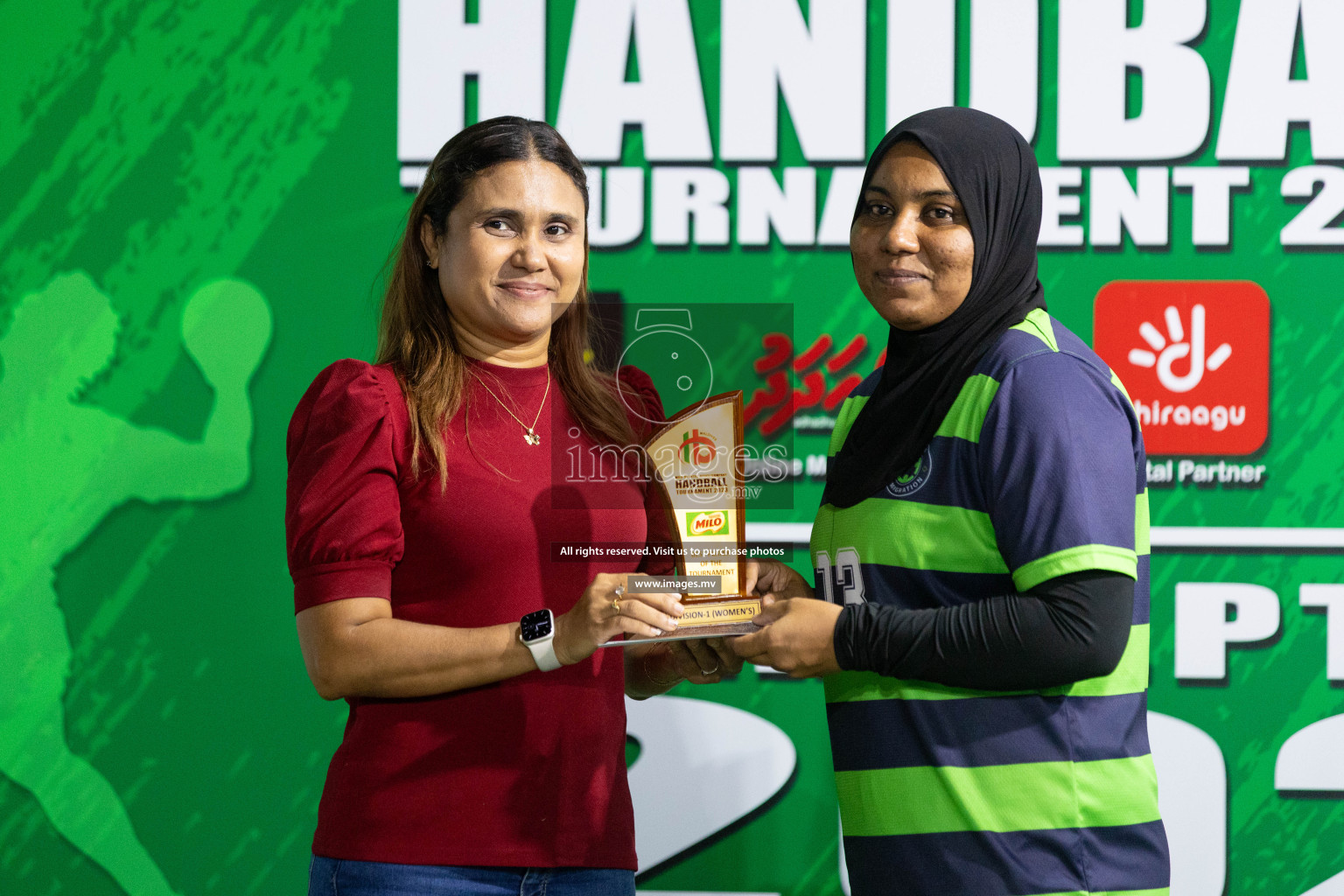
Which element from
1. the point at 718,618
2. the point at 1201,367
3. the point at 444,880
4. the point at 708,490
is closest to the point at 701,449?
the point at 708,490

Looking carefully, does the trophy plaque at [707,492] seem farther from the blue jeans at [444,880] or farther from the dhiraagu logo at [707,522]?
the blue jeans at [444,880]

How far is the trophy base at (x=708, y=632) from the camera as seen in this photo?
1270mm

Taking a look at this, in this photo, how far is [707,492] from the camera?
1404 mm

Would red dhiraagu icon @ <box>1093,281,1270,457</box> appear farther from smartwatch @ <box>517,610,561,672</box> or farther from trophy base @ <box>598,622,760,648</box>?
smartwatch @ <box>517,610,561,672</box>

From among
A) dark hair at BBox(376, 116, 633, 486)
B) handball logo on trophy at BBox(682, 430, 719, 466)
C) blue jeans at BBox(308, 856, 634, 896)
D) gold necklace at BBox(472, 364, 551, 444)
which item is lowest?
blue jeans at BBox(308, 856, 634, 896)

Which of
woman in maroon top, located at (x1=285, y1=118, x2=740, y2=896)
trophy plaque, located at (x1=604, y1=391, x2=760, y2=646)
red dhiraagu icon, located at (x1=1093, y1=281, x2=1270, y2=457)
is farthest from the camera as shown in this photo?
red dhiraagu icon, located at (x1=1093, y1=281, x2=1270, y2=457)

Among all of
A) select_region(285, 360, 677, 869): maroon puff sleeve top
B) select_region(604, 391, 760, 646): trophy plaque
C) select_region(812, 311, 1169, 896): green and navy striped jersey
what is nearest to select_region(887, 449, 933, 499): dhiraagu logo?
select_region(812, 311, 1169, 896): green and navy striped jersey

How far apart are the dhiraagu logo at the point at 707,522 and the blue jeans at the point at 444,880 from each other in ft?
1.48

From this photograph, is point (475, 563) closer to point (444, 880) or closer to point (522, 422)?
point (522, 422)

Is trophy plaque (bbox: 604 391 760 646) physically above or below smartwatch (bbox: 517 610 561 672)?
above

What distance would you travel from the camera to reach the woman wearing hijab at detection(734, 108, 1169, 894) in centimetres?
119

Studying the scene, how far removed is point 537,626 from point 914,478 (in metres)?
0.48

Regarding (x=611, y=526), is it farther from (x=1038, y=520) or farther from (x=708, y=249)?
(x=708, y=249)

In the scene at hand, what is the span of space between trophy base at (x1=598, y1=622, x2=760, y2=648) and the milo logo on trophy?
1.5 inches
